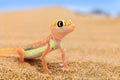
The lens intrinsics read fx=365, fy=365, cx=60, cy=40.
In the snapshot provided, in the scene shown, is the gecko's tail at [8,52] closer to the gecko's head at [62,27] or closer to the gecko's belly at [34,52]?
the gecko's belly at [34,52]

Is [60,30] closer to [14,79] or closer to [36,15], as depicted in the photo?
[14,79]

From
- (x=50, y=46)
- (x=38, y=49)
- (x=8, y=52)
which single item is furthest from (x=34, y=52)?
(x=8, y=52)

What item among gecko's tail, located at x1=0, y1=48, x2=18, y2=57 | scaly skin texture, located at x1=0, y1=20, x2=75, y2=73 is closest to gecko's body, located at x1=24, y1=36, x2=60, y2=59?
scaly skin texture, located at x1=0, y1=20, x2=75, y2=73

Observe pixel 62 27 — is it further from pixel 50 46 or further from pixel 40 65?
pixel 40 65

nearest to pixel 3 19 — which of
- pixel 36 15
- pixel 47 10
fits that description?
pixel 36 15

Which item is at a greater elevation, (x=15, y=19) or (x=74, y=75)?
(x=15, y=19)

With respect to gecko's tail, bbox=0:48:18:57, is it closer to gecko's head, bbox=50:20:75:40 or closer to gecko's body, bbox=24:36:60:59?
gecko's body, bbox=24:36:60:59

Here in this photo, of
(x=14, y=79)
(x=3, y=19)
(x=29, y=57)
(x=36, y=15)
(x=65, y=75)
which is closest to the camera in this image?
(x=14, y=79)
